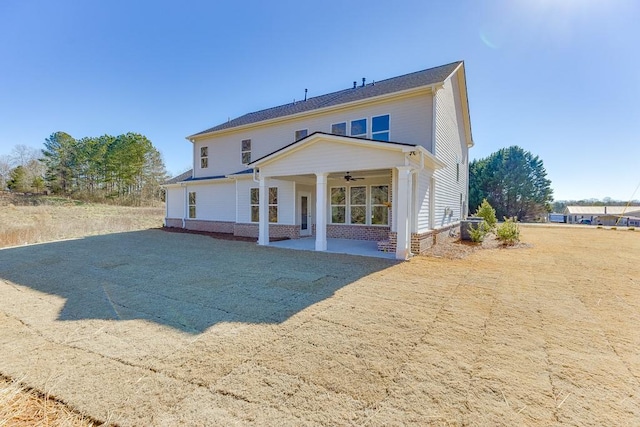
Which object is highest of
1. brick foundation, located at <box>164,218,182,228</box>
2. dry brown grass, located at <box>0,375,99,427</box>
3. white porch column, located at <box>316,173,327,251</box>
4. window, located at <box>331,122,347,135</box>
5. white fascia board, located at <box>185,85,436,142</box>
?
white fascia board, located at <box>185,85,436,142</box>

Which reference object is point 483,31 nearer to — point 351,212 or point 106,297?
point 351,212

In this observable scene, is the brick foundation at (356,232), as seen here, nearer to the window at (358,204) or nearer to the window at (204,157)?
the window at (358,204)

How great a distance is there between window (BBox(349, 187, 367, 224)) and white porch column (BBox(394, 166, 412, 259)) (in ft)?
13.3

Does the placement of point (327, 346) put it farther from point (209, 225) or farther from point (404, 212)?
point (209, 225)

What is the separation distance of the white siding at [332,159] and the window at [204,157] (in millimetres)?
8591

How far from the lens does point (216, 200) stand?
53.8 feet

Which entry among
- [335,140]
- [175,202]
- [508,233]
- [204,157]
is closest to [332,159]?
[335,140]

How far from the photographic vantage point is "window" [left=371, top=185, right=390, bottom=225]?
477 inches

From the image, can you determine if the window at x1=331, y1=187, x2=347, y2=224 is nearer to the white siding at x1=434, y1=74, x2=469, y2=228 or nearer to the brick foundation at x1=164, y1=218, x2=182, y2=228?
the white siding at x1=434, y1=74, x2=469, y2=228

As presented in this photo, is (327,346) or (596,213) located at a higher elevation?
(596,213)

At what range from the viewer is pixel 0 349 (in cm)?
328

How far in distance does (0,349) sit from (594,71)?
66.5 ft

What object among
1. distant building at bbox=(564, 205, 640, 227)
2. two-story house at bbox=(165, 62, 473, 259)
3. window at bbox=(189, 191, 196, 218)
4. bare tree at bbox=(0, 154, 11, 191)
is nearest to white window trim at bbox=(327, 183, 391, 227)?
two-story house at bbox=(165, 62, 473, 259)

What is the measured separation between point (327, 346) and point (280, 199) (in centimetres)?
1056
